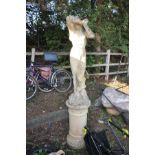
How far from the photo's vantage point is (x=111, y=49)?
6.27 metres

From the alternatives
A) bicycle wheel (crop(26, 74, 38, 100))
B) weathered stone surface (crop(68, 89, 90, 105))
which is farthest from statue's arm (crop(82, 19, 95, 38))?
bicycle wheel (crop(26, 74, 38, 100))

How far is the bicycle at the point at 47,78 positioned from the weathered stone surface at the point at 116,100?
34.6 inches

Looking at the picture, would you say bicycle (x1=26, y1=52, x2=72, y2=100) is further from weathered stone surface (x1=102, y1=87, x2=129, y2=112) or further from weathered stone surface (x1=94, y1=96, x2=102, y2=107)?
weathered stone surface (x1=102, y1=87, x2=129, y2=112)

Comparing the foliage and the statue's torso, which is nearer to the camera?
the statue's torso

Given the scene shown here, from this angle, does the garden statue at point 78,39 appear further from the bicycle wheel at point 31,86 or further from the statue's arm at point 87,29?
the bicycle wheel at point 31,86

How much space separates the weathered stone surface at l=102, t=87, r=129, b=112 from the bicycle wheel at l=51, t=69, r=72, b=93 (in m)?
0.88

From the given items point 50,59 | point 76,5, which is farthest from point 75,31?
point 76,5

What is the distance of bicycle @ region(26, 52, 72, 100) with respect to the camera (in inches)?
174

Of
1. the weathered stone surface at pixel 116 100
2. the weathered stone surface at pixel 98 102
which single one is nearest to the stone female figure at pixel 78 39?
the weathered stone surface at pixel 116 100

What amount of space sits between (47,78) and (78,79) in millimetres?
1649

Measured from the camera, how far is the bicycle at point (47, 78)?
443cm

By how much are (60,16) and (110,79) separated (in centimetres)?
192

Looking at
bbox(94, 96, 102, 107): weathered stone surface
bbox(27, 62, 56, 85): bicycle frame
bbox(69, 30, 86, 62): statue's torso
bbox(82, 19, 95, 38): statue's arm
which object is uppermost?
bbox(82, 19, 95, 38): statue's arm
